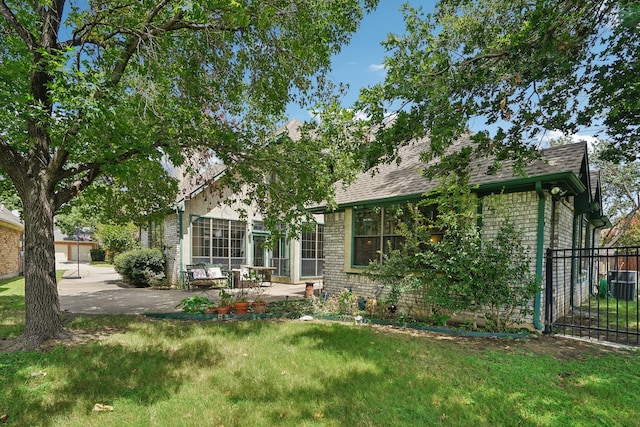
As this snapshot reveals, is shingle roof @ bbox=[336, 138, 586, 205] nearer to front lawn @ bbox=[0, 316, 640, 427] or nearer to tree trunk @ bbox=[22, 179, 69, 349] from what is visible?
front lawn @ bbox=[0, 316, 640, 427]

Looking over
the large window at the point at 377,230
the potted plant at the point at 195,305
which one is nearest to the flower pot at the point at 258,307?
the potted plant at the point at 195,305

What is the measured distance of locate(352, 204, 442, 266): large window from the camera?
28.7 ft

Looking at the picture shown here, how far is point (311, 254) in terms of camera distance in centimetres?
1697

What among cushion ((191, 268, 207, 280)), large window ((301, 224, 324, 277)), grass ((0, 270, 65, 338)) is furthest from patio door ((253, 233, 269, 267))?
grass ((0, 270, 65, 338))

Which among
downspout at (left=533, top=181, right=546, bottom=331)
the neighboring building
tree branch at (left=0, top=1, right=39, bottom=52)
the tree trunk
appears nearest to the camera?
tree branch at (left=0, top=1, right=39, bottom=52)

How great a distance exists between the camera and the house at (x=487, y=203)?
22.1 ft

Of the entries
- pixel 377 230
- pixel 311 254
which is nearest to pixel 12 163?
pixel 377 230

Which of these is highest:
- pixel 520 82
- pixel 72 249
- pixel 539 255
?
pixel 520 82

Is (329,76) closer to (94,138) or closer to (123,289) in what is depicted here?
(94,138)

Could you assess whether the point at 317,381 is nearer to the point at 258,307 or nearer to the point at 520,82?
the point at 258,307

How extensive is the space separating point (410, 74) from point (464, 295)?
4.36m

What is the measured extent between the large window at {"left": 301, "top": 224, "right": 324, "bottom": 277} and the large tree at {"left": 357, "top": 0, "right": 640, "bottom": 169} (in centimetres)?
1104

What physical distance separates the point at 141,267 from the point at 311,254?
7783mm

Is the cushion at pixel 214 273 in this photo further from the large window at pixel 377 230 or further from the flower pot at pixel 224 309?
the large window at pixel 377 230
